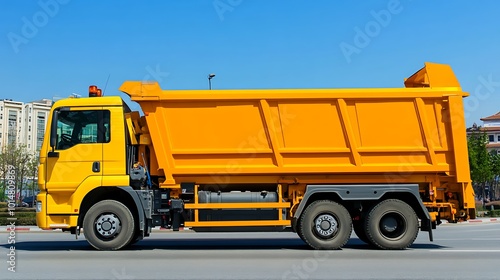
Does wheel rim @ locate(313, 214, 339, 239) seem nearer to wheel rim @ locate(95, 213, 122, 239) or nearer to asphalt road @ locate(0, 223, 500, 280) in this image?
asphalt road @ locate(0, 223, 500, 280)

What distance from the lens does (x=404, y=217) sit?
9633 mm

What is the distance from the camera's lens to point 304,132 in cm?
980

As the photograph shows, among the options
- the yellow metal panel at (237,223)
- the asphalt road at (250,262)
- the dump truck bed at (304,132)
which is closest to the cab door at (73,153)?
the dump truck bed at (304,132)

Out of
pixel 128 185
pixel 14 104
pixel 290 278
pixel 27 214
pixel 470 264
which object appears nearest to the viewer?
pixel 290 278

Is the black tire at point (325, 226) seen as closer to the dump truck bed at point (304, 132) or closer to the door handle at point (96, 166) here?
the dump truck bed at point (304, 132)

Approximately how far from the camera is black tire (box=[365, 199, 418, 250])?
962 cm

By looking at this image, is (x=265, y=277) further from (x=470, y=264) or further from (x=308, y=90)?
(x=308, y=90)

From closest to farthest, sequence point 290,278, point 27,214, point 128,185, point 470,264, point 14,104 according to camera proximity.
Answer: point 290,278, point 470,264, point 128,185, point 27,214, point 14,104

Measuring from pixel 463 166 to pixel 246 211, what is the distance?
4.56 meters

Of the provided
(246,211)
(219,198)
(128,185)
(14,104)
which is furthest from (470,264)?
(14,104)

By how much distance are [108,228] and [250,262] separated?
316 cm

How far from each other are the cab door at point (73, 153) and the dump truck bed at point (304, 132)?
109 centimetres

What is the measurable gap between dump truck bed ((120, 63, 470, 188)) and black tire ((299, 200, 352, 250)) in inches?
31.0

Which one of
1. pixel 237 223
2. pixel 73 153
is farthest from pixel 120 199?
Result: pixel 237 223
